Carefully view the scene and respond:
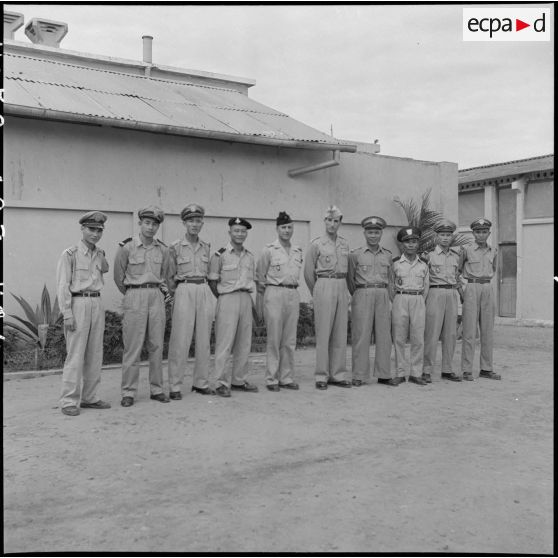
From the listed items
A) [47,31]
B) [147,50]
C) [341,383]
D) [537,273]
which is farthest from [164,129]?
[537,273]

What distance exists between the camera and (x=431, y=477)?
4316 mm

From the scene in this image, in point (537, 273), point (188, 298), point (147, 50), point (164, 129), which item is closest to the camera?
point (188, 298)

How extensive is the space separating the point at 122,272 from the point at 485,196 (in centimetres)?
1587

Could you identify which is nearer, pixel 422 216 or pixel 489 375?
pixel 489 375

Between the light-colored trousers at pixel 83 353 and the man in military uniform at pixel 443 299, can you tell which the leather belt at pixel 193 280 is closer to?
the light-colored trousers at pixel 83 353

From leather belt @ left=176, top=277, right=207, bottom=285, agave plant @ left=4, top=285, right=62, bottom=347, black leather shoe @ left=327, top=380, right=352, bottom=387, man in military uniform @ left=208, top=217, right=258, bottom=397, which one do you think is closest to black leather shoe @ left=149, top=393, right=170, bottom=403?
man in military uniform @ left=208, top=217, right=258, bottom=397

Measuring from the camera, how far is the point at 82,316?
6051mm

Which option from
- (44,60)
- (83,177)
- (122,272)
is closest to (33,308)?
(83,177)

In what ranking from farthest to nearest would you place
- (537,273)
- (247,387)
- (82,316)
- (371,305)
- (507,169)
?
(507,169)
(537,273)
(371,305)
(247,387)
(82,316)

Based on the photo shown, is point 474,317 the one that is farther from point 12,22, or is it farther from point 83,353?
point 12,22

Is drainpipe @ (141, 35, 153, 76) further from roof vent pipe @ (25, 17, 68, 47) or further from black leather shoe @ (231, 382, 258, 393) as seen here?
black leather shoe @ (231, 382, 258, 393)

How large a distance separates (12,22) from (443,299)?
1006 cm

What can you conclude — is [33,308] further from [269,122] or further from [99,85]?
[269,122]

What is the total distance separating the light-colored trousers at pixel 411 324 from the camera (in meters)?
7.57
